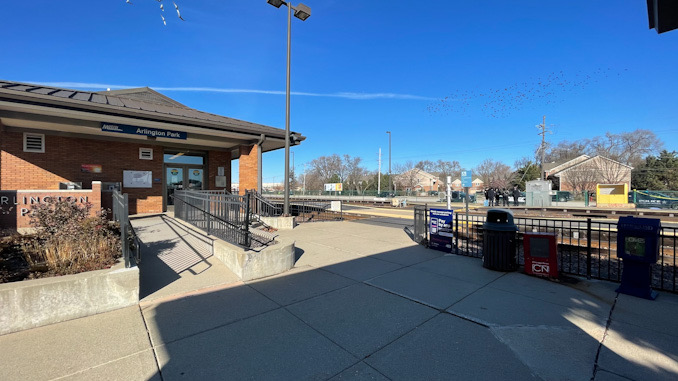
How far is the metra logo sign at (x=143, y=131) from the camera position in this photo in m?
10.1

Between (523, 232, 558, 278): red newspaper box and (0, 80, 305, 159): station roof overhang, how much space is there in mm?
10034

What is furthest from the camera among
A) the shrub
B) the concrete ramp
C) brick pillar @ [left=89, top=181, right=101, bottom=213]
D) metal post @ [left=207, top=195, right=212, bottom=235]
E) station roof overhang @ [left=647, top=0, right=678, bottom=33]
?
brick pillar @ [left=89, top=181, right=101, bottom=213]

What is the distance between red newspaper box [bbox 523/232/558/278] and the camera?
532 cm

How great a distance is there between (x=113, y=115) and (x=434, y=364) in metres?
11.6

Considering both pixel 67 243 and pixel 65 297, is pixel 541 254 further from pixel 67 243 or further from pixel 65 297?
pixel 67 243

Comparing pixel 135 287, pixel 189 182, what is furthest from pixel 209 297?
pixel 189 182

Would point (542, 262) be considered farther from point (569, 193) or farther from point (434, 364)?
point (569, 193)

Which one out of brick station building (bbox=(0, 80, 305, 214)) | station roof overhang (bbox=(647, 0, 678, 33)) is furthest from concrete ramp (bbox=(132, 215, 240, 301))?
station roof overhang (bbox=(647, 0, 678, 33))

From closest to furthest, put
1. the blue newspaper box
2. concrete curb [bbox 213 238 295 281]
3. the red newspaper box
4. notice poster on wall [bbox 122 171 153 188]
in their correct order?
the blue newspaper box < concrete curb [bbox 213 238 295 281] < the red newspaper box < notice poster on wall [bbox 122 171 153 188]

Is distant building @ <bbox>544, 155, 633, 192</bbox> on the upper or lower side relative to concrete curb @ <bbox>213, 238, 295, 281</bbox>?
upper

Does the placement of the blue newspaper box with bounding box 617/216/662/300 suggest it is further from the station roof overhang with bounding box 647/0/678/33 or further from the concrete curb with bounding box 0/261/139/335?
the concrete curb with bounding box 0/261/139/335

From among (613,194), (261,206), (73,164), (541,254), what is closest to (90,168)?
(73,164)

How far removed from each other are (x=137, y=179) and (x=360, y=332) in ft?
43.4

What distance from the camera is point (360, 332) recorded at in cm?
338
